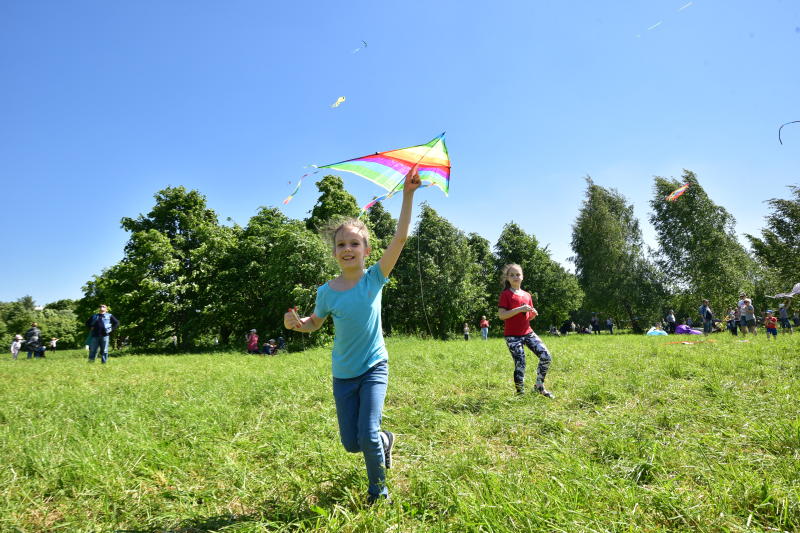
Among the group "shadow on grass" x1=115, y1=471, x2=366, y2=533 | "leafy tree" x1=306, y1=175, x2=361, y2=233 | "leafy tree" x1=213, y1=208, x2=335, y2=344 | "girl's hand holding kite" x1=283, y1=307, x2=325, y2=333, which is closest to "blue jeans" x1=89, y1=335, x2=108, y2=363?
"leafy tree" x1=213, y1=208, x2=335, y2=344

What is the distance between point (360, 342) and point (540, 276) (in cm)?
4114

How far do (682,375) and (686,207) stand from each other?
33.4 m

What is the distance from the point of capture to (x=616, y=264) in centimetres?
3719

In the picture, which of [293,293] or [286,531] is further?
[293,293]

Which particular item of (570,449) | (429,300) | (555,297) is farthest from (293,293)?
(555,297)

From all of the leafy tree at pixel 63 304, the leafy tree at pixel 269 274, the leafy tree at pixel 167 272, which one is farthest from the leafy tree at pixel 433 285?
the leafy tree at pixel 63 304

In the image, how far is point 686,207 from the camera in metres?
33.7

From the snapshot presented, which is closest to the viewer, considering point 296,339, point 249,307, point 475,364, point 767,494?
point 767,494

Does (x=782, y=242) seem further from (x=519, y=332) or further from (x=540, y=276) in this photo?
(x=519, y=332)

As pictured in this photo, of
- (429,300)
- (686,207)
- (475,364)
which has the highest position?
(686,207)

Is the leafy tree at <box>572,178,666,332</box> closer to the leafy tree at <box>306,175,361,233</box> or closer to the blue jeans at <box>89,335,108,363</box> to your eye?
the leafy tree at <box>306,175,361,233</box>

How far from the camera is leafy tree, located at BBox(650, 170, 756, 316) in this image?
104 feet

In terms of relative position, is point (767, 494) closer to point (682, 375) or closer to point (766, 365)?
point (682, 375)

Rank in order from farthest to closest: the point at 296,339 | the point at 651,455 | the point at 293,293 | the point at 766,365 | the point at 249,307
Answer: the point at 249,307 → the point at 296,339 → the point at 293,293 → the point at 766,365 → the point at 651,455
